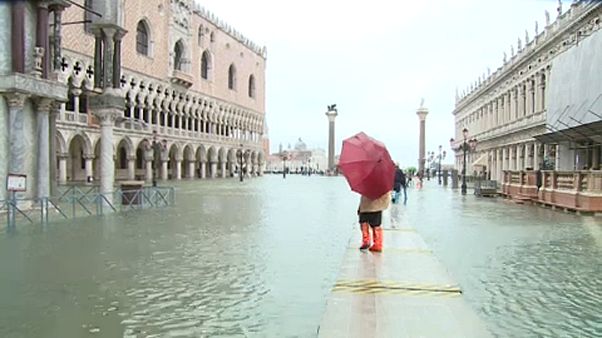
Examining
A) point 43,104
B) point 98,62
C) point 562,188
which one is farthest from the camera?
point 562,188

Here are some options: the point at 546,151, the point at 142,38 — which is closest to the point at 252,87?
the point at 142,38

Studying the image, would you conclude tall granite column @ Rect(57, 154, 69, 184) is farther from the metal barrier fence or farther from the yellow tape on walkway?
the yellow tape on walkway

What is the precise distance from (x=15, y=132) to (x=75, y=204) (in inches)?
184

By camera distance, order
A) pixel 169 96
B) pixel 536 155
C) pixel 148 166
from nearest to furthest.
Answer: pixel 536 155, pixel 148 166, pixel 169 96

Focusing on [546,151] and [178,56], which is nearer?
[546,151]

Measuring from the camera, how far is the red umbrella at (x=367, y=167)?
9352 mm

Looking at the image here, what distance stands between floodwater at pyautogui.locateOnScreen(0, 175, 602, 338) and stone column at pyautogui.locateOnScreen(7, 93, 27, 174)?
3.01m

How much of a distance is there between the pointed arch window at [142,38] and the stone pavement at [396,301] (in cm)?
4930

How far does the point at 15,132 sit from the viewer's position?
16750 mm

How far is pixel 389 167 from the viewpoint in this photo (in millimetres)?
9617

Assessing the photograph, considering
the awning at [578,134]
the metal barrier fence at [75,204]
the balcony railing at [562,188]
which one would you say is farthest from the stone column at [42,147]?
the awning at [578,134]

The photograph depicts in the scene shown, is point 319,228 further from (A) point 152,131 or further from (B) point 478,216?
(A) point 152,131

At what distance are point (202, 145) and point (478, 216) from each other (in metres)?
54.5

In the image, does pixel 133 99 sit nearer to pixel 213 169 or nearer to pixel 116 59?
pixel 213 169
